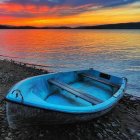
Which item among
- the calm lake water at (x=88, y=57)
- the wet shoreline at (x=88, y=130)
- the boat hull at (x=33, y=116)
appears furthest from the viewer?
the calm lake water at (x=88, y=57)

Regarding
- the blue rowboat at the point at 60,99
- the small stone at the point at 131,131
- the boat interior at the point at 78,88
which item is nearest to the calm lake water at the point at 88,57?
the boat interior at the point at 78,88

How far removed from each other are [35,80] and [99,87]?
3854 mm

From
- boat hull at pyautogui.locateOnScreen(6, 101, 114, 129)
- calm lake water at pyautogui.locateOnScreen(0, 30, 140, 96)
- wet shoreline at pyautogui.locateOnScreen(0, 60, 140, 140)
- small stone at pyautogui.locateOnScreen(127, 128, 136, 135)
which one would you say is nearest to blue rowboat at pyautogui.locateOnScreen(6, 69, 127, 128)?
boat hull at pyautogui.locateOnScreen(6, 101, 114, 129)

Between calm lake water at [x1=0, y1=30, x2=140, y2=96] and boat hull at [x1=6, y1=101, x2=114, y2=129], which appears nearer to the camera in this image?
boat hull at [x1=6, y1=101, x2=114, y2=129]

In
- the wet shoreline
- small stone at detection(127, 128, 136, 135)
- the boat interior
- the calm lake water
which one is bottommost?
the calm lake water

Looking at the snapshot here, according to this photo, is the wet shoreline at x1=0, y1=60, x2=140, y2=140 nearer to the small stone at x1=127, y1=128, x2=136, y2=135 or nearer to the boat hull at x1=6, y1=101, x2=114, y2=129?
the small stone at x1=127, y1=128, x2=136, y2=135

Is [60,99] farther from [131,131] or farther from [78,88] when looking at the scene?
[131,131]

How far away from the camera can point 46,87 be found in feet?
35.7

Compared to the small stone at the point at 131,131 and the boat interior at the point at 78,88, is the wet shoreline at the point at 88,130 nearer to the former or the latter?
the small stone at the point at 131,131

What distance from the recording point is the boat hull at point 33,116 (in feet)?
24.3

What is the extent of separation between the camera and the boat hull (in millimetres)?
7395

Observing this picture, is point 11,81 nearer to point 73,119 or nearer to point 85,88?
point 85,88

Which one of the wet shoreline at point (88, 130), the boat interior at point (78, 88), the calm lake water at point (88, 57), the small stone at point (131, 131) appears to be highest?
the boat interior at point (78, 88)

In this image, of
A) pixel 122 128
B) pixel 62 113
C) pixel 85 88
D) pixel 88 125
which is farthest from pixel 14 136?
pixel 85 88
